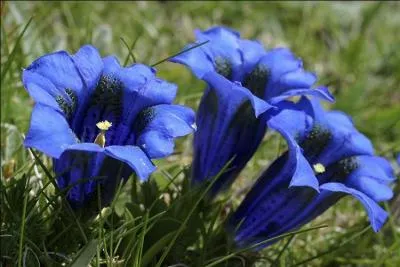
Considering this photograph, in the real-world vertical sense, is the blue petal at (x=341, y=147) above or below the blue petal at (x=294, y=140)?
below

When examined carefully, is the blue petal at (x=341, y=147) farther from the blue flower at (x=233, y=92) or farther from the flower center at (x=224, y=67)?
the flower center at (x=224, y=67)

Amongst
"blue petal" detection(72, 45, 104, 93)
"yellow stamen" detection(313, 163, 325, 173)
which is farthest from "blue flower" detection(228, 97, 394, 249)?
"blue petal" detection(72, 45, 104, 93)

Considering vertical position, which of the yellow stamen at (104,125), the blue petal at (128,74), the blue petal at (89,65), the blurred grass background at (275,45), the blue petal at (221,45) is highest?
the blue petal at (89,65)

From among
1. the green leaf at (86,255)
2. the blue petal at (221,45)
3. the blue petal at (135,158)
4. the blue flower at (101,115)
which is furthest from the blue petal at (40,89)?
the blue petal at (221,45)

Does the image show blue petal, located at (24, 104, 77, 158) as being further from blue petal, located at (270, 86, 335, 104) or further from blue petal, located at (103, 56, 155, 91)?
blue petal, located at (270, 86, 335, 104)

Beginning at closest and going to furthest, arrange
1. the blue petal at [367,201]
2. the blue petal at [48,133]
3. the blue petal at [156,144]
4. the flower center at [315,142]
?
the blue petal at [48,133] → the blue petal at [156,144] → the blue petal at [367,201] → the flower center at [315,142]

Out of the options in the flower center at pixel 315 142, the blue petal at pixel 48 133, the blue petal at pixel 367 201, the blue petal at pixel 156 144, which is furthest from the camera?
the flower center at pixel 315 142

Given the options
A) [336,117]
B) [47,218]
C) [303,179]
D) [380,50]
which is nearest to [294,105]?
[336,117]
